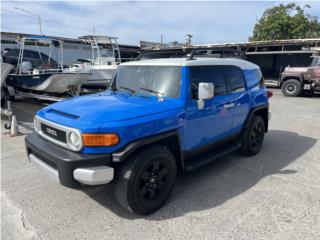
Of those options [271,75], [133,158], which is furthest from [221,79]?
[271,75]

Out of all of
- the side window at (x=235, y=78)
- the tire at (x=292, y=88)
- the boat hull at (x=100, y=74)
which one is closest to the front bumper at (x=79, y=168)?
the side window at (x=235, y=78)

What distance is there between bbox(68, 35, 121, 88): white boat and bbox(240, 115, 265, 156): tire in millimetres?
6553

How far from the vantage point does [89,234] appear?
279 centimetres

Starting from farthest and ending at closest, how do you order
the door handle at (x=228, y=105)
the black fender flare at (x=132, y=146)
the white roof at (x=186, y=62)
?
the door handle at (x=228, y=105) → the white roof at (x=186, y=62) → the black fender flare at (x=132, y=146)

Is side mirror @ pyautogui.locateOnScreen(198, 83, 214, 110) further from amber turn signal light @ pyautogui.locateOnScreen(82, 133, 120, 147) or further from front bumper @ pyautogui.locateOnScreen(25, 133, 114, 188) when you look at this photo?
front bumper @ pyautogui.locateOnScreen(25, 133, 114, 188)

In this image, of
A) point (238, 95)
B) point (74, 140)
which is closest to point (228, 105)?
point (238, 95)

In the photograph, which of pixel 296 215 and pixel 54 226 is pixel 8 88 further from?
pixel 296 215

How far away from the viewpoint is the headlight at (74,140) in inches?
108

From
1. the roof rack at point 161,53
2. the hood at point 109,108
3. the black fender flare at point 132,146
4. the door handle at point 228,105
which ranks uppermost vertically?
the roof rack at point 161,53

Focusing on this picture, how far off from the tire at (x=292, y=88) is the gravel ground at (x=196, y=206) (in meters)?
10.9

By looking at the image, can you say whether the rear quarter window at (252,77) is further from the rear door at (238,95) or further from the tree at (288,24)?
the tree at (288,24)

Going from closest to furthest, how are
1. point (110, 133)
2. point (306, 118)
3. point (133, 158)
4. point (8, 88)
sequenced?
point (110, 133)
point (133, 158)
point (306, 118)
point (8, 88)

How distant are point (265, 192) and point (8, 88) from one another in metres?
9.55

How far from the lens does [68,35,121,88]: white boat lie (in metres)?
10.5
